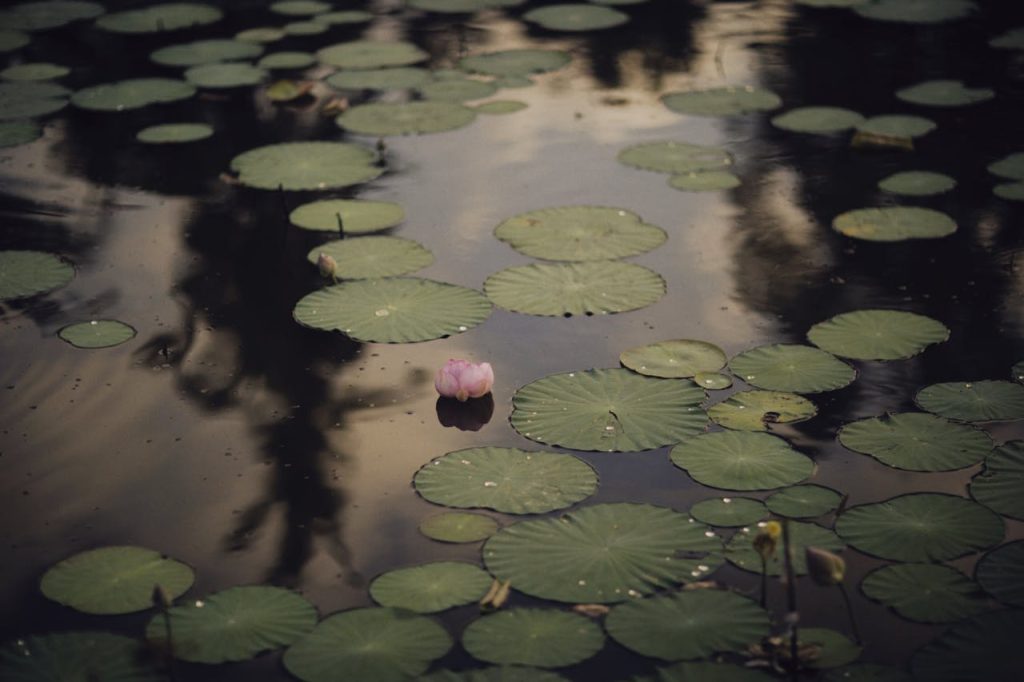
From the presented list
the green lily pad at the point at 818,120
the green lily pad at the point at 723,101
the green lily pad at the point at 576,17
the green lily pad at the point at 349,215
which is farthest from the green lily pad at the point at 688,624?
the green lily pad at the point at 576,17

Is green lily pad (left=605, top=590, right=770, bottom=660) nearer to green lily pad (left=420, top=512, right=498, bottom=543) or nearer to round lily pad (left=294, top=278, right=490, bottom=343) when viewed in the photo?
green lily pad (left=420, top=512, right=498, bottom=543)

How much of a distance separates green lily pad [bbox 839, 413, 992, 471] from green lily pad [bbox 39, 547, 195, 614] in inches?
61.2

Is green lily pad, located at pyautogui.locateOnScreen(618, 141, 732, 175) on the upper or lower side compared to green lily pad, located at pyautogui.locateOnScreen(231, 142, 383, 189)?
upper

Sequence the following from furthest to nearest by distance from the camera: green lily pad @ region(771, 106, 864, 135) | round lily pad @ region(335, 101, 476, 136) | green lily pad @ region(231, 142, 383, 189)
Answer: round lily pad @ region(335, 101, 476, 136)
green lily pad @ region(771, 106, 864, 135)
green lily pad @ region(231, 142, 383, 189)

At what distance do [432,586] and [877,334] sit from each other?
1.62 metres

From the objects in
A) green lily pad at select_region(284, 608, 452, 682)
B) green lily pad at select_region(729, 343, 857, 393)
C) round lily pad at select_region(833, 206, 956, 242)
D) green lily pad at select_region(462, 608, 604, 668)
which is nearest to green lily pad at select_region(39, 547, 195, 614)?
green lily pad at select_region(284, 608, 452, 682)

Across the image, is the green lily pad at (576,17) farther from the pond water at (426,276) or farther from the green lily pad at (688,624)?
the green lily pad at (688,624)

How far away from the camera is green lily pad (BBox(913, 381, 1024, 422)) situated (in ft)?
10.7

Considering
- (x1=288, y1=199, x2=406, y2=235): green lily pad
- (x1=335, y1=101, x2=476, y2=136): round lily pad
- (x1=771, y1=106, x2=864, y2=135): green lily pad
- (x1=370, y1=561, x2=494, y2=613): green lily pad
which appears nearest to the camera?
(x1=370, y1=561, x2=494, y2=613): green lily pad

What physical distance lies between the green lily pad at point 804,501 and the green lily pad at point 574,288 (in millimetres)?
1059

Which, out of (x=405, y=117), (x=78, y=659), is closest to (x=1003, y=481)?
(x=78, y=659)

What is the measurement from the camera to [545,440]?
3205mm

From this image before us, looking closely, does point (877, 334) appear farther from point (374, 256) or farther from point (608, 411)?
point (374, 256)

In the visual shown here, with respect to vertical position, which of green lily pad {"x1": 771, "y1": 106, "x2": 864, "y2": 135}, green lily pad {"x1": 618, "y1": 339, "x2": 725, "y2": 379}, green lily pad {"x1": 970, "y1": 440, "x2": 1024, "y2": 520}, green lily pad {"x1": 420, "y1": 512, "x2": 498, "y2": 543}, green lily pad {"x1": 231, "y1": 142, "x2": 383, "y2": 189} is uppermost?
green lily pad {"x1": 771, "y1": 106, "x2": 864, "y2": 135}
